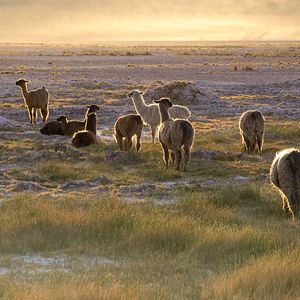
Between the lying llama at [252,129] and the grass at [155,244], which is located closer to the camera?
the grass at [155,244]

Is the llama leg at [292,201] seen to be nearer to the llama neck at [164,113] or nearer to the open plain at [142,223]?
the open plain at [142,223]

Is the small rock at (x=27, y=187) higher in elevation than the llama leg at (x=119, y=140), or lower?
lower

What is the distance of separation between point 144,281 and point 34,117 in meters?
17.5

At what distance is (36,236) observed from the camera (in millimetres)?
9914

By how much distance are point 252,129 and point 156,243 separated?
8428mm

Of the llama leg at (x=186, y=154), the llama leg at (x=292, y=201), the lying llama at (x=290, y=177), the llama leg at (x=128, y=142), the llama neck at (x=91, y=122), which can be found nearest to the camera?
the lying llama at (x=290, y=177)

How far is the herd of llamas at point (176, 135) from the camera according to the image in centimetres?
1097

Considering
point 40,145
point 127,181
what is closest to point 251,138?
point 127,181

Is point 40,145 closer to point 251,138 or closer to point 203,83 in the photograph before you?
point 251,138

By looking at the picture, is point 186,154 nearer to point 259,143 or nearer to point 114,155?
point 114,155

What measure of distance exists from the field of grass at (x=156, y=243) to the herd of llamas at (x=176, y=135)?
1.99 feet

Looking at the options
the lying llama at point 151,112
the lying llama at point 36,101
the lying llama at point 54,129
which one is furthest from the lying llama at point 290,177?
the lying llama at point 36,101

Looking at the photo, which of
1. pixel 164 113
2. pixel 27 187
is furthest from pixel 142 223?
pixel 164 113

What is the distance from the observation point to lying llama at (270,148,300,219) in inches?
427
